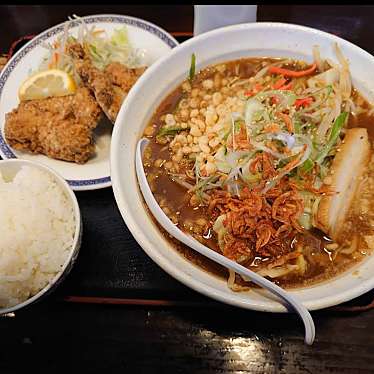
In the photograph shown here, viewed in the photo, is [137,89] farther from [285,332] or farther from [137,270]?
[285,332]

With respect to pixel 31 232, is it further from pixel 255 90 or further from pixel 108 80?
pixel 255 90

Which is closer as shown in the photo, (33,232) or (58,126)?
(33,232)

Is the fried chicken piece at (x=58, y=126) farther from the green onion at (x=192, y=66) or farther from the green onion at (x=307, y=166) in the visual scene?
the green onion at (x=307, y=166)

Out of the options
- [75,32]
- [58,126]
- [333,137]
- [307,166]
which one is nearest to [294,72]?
[333,137]

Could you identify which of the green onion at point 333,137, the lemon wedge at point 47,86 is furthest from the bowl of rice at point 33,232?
the green onion at point 333,137

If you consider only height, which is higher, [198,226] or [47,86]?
[47,86]

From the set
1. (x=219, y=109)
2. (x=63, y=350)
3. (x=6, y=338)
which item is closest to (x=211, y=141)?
(x=219, y=109)

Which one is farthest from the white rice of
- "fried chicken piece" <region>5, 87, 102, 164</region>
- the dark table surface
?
"fried chicken piece" <region>5, 87, 102, 164</region>
